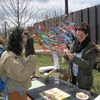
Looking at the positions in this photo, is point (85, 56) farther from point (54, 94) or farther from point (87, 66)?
point (54, 94)

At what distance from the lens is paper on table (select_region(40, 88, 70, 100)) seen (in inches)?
67.1

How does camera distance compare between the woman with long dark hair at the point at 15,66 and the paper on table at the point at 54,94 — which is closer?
the woman with long dark hair at the point at 15,66

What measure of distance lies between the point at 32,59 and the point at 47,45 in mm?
Result: 587

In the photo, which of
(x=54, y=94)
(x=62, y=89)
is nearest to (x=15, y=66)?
(x=54, y=94)

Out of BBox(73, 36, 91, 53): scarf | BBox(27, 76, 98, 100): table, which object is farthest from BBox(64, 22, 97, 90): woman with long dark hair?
BBox(27, 76, 98, 100): table

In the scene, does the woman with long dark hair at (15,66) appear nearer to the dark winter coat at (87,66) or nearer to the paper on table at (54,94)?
the paper on table at (54,94)

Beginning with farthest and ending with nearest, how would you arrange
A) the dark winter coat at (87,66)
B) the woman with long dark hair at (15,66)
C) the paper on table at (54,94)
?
the dark winter coat at (87,66) → the paper on table at (54,94) → the woman with long dark hair at (15,66)

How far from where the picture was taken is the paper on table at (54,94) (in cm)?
170

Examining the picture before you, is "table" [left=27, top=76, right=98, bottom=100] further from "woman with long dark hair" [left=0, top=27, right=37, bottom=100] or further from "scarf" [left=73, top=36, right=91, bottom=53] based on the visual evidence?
"scarf" [left=73, top=36, right=91, bottom=53]

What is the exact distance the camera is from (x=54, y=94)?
1.78 meters

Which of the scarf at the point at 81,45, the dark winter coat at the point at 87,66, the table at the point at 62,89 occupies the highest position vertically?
the scarf at the point at 81,45

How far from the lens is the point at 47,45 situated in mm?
2082

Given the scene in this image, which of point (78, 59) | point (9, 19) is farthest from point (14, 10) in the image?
point (78, 59)

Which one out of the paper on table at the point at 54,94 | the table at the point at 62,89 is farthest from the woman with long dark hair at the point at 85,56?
the paper on table at the point at 54,94
